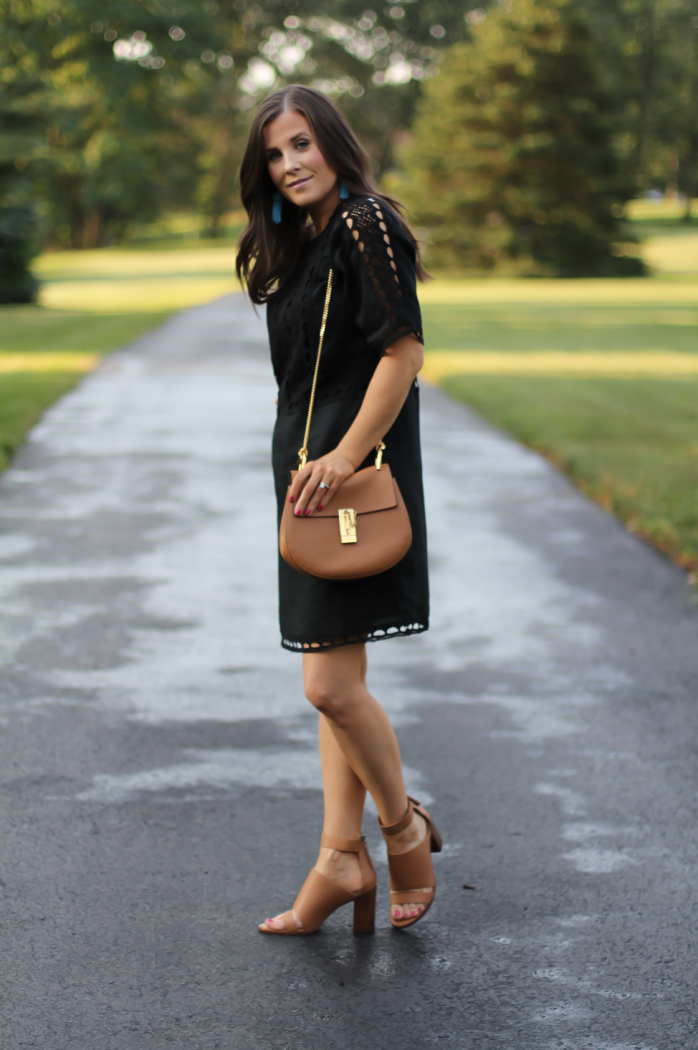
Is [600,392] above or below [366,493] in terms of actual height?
below

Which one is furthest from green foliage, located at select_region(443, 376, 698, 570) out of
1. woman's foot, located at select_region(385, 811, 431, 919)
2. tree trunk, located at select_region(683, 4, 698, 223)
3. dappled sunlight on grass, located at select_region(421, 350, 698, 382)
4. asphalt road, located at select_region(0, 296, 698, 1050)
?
tree trunk, located at select_region(683, 4, 698, 223)

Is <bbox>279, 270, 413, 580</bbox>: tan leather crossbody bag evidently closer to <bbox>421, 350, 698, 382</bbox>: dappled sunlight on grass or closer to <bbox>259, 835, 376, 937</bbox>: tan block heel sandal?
<bbox>259, 835, 376, 937</bbox>: tan block heel sandal

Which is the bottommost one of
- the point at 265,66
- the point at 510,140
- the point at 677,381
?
the point at 677,381

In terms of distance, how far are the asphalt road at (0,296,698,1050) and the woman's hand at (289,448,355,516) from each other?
1116 millimetres

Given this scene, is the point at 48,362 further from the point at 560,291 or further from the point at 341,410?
the point at 560,291

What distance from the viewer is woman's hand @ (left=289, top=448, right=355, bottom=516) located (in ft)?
8.22

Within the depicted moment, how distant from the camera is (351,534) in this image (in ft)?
8.27

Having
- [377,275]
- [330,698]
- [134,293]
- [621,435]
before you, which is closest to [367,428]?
[377,275]

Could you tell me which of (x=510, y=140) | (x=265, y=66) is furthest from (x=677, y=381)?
(x=265, y=66)

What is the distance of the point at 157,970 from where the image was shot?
2.61m

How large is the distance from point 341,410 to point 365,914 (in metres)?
1.29

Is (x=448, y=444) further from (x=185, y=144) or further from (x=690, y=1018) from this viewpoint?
(x=185, y=144)

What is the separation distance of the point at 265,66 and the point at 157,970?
79445 millimetres

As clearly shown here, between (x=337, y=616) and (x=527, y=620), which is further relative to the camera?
(x=527, y=620)
